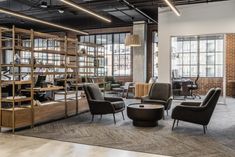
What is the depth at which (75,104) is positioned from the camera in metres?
7.43

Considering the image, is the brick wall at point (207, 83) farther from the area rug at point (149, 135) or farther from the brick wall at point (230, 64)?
the area rug at point (149, 135)

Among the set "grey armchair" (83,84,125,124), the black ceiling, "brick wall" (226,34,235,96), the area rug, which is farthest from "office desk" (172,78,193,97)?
"grey armchair" (83,84,125,124)

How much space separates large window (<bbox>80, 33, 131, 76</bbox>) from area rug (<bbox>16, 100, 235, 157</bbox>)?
8.44 meters

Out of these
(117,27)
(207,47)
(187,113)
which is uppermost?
(117,27)

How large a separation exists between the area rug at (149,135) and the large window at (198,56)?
22.4 ft

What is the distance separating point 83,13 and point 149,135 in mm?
8510

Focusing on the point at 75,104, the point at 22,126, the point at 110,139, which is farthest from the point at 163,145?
the point at 75,104

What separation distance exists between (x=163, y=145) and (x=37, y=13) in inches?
379

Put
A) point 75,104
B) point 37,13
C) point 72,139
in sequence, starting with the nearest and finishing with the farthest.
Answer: point 72,139 < point 75,104 < point 37,13

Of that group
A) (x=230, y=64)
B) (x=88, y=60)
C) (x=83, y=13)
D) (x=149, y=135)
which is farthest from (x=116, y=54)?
(x=149, y=135)

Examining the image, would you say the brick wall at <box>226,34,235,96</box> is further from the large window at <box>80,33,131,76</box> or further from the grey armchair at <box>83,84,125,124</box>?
the grey armchair at <box>83,84,125,124</box>

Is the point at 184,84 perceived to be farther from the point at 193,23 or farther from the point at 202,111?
the point at 202,111

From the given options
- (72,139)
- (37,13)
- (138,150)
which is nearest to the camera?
(138,150)

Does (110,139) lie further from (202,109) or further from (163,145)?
(202,109)
